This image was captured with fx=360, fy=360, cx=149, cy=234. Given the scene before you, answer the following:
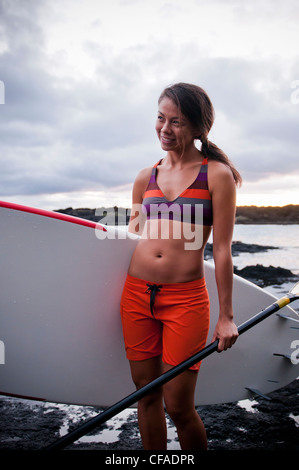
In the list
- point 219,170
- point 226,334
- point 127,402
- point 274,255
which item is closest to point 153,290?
point 226,334

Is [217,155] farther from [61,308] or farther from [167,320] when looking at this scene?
[61,308]

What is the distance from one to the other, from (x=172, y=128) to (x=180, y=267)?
61cm

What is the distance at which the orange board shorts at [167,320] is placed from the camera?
1.56m

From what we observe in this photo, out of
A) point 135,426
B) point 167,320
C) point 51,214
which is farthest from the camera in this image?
point 135,426

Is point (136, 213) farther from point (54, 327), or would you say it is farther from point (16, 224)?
point (54, 327)

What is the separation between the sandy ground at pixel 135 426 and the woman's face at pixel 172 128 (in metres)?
1.73

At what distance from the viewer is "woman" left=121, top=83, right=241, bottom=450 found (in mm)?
1524

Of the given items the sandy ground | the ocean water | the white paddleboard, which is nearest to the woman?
the white paddleboard

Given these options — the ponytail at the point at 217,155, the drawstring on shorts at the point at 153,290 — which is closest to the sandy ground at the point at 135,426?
the drawstring on shorts at the point at 153,290

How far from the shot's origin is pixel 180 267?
1576 mm

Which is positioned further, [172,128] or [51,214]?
[51,214]

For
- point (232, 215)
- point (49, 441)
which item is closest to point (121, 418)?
point (49, 441)

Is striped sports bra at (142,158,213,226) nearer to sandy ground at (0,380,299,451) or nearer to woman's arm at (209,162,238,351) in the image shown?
woman's arm at (209,162,238,351)

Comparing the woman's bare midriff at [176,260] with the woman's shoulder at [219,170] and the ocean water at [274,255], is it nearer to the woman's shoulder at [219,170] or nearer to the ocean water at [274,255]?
the woman's shoulder at [219,170]
